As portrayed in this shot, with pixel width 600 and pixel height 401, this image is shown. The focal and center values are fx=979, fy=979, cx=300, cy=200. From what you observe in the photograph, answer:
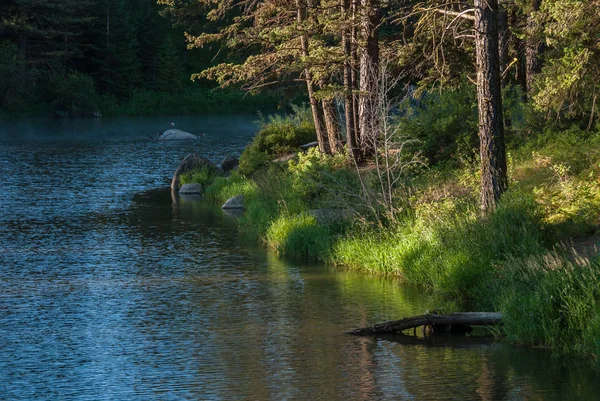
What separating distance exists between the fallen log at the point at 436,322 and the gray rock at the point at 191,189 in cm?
2120

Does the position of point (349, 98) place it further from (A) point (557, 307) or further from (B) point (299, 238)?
(A) point (557, 307)

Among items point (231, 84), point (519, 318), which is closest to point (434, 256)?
point (519, 318)

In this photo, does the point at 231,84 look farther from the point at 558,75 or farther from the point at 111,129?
the point at 111,129

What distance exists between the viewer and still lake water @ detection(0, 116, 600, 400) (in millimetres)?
12609

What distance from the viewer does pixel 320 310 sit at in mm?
16891

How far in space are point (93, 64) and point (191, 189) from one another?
58956 millimetres

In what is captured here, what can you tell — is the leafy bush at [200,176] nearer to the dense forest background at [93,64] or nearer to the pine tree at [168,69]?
the dense forest background at [93,64]

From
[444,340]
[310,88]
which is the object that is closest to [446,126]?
[310,88]

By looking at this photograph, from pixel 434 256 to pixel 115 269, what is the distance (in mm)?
7151

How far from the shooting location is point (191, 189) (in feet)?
117

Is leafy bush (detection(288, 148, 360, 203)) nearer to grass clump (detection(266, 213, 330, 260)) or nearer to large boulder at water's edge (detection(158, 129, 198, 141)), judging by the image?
grass clump (detection(266, 213, 330, 260))

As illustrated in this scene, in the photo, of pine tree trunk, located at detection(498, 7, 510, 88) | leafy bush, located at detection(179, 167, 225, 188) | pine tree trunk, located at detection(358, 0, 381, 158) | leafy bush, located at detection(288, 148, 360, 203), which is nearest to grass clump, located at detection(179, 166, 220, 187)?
leafy bush, located at detection(179, 167, 225, 188)

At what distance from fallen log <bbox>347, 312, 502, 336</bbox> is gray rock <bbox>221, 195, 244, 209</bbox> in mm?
16158

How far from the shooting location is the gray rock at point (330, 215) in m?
21.8
